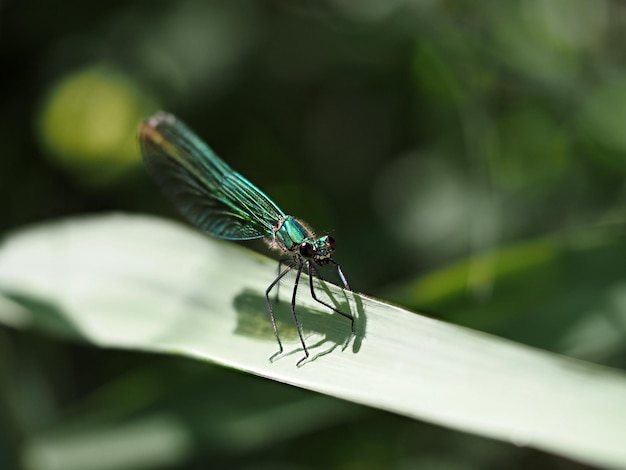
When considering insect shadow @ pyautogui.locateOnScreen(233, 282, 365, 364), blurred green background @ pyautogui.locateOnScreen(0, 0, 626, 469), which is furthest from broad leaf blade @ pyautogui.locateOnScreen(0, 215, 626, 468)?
blurred green background @ pyautogui.locateOnScreen(0, 0, 626, 469)

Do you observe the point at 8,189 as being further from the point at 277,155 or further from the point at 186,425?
the point at 186,425

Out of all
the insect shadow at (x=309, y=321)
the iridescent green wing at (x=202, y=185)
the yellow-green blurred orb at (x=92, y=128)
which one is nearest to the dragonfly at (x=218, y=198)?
the iridescent green wing at (x=202, y=185)

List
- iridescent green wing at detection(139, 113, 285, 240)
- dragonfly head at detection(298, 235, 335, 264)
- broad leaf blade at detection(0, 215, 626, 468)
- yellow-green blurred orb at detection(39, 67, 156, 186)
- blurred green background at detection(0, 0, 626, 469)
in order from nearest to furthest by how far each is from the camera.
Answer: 1. broad leaf blade at detection(0, 215, 626, 468)
2. dragonfly head at detection(298, 235, 335, 264)
3. iridescent green wing at detection(139, 113, 285, 240)
4. blurred green background at detection(0, 0, 626, 469)
5. yellow-green blurred orb at detection(39, 67, 156, 186)

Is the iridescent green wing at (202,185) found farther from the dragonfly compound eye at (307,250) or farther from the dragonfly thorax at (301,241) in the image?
the dragonfly compound eye at (307,250)

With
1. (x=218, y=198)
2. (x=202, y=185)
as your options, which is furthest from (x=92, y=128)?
(x=218, y=198)

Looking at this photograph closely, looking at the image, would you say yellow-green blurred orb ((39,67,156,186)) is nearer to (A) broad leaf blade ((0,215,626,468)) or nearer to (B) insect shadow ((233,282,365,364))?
(A) broad leaf blade ((0,215,626,468))

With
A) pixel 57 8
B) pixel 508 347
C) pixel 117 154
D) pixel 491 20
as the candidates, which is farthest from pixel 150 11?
pixel 508 347
